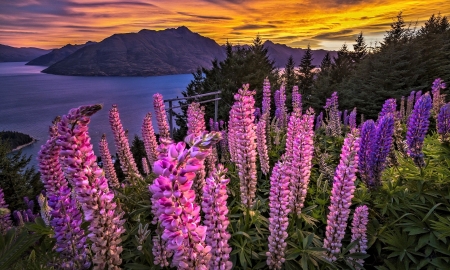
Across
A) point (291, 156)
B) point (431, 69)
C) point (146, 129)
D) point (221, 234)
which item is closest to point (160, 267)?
point (221, 234)

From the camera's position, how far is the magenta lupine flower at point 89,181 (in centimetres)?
183

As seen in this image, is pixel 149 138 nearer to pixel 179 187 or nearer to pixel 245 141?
pixel 245 141

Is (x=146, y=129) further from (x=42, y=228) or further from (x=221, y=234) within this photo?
(x=221, y=234)

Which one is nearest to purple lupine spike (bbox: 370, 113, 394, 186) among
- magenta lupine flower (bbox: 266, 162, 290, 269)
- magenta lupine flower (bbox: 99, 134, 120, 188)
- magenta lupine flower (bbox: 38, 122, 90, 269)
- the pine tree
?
magenta lupine flower (bbox: 266, 162, 290, 269)

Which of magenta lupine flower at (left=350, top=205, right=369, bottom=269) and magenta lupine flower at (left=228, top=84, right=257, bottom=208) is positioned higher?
magenta lupine flower at (left=228, top=84, right=257, bottom=208)

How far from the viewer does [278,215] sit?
284 centimetres

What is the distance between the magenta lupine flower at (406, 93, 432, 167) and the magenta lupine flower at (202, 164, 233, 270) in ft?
15.0

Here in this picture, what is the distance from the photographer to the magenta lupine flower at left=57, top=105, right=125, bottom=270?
6.01ft

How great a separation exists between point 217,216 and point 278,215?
3.21 ft

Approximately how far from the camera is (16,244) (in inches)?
61.5

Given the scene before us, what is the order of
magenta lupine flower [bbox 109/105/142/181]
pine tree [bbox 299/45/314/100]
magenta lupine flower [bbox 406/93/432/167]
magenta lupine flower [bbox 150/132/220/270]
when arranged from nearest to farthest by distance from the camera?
magenta lupine flower [bbox 150/132/220/270] → magenta lupine flower [bbox 406/93/432/167] → magenta lupine flower [bbox 109/105/142/181] → pine tree [bbox 299/45/314/100]

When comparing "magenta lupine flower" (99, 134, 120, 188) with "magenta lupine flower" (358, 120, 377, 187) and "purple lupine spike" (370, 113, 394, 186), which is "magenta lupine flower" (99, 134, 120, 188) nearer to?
"magenta lupine flower" (358, 120, 377, 187)

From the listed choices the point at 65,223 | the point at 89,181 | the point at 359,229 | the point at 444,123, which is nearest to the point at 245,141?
the point at 359,229

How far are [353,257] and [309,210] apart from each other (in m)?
1.07
